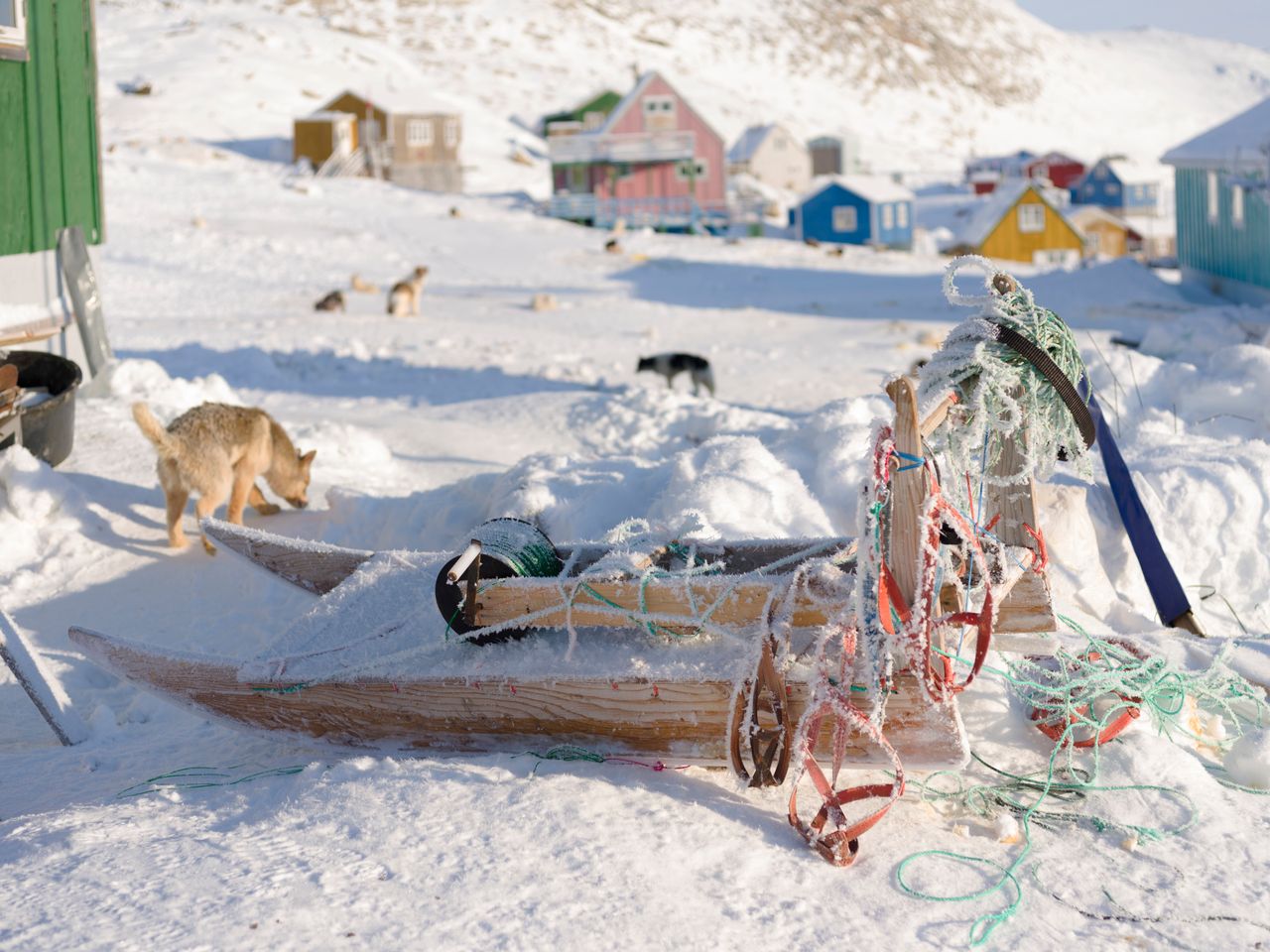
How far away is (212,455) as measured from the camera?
7.03 metres

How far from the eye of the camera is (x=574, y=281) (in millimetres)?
24281

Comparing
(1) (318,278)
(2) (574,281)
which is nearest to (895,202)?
(2) (574,281)

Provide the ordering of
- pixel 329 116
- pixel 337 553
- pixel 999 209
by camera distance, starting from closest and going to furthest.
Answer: pixel 337 553
pixel 999 209
pixel 329 116

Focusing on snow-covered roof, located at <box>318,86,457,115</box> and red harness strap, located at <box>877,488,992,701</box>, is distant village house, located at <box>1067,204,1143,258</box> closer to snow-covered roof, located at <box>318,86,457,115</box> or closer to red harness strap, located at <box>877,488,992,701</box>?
snow-covered roof, located at <box>318,86,457,115</box>

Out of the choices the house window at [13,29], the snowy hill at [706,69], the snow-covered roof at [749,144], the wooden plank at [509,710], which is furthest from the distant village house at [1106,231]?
the wooden plank at [509,710]

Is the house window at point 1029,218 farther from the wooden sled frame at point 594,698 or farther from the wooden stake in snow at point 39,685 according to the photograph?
the wooden stake in snow at point 39,685

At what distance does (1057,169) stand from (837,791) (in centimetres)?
6328

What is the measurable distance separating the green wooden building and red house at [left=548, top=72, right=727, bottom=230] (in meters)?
31.3

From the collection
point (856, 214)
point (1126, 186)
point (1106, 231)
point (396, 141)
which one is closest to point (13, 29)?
point (856, 214)

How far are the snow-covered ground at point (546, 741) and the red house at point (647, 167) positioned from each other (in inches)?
1057

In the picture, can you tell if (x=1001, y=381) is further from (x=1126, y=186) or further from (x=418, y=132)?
(x=1126, y=186)

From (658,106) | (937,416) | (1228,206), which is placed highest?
(658,106)

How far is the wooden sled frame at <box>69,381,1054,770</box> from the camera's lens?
3.74 meters

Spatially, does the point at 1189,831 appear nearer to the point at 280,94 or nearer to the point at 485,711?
the point at 485,711
